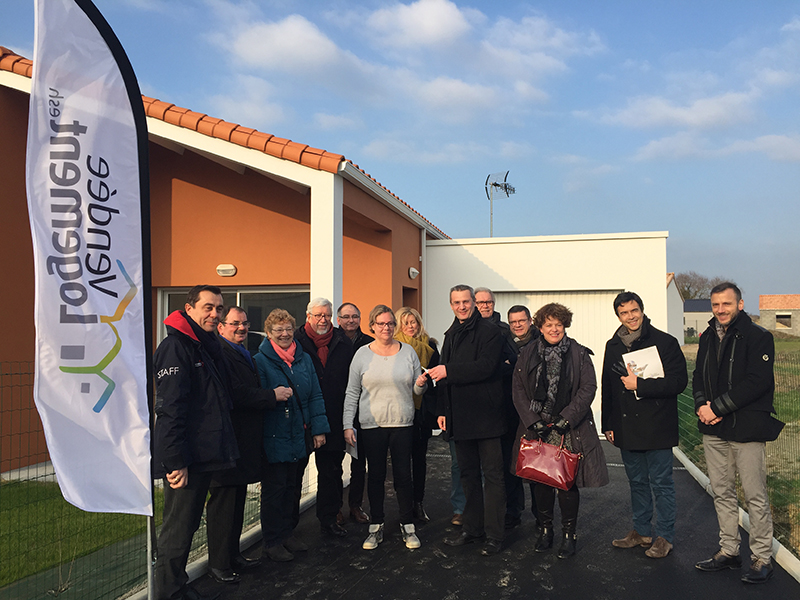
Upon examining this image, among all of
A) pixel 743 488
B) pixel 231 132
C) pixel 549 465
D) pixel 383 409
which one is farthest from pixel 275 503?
pixel 231 132

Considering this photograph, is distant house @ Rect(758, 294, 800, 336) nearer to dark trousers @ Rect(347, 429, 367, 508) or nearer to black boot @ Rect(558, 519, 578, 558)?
black boot @ Rect(558, 519, 578, 558)

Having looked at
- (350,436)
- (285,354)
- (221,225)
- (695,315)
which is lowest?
(695,315)

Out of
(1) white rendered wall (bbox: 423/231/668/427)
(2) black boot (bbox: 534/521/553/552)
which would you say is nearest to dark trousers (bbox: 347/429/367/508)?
(2) black boot (bbox: 534/521/553/552)

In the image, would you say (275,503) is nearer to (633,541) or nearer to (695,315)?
(633,541)

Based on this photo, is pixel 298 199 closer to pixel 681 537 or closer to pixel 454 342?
pixel 454 342

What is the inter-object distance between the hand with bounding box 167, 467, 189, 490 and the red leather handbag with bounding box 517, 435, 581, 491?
2.26 metres

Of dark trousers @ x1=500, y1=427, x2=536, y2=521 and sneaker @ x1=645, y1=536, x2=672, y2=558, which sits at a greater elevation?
dark trousers @ x1=500, y1=427, x2=536, y2=521

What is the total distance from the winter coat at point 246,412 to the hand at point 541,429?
1849mm

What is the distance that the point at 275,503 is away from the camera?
4145mm

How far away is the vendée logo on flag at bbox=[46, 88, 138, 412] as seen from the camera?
264cm

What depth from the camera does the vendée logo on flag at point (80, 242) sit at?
8.67 feet

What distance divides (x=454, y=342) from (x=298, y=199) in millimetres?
4793

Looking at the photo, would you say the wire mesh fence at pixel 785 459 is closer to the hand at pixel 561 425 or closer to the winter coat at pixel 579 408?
the winter coat at pixel 579 408

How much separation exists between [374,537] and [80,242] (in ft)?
9.57
